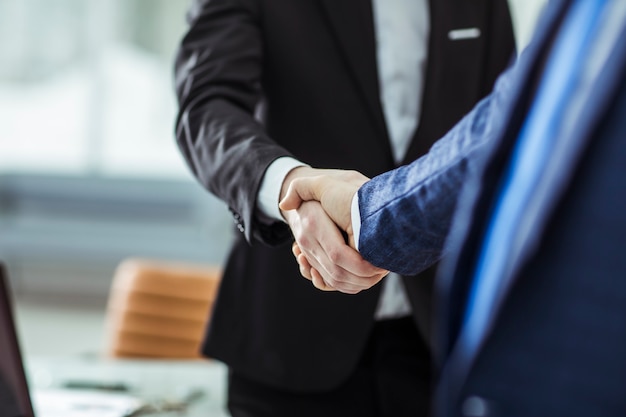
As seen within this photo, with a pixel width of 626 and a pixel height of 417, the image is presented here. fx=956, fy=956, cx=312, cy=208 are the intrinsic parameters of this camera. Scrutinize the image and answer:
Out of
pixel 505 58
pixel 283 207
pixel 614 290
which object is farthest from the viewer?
pixel 505 58

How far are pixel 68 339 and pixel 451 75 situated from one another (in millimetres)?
4126

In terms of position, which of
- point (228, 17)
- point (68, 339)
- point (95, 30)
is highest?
point (228, 17)

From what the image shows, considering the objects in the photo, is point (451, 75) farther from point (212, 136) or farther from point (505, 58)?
point (212, 136)

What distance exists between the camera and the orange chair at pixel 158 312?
99.8 inches

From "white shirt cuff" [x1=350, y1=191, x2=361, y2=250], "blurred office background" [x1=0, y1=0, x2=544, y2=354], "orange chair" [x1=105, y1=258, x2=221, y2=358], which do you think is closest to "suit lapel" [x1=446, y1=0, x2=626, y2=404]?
"white shirt cuff" [x1=350, y1=191, x2=361, y2=250]

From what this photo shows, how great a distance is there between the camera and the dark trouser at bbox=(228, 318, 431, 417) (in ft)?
5.24

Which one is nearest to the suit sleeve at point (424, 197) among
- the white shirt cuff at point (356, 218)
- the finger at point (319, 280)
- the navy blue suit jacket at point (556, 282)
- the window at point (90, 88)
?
the white shirt cuff at point (356, 218)

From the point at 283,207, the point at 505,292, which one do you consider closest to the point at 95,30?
the point at 283,207

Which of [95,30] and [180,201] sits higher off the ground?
[95,30]

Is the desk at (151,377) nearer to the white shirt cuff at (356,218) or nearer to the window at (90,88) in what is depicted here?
the white shirt cuff at (356,218)

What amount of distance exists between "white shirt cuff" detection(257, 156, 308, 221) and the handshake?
0.04 ft

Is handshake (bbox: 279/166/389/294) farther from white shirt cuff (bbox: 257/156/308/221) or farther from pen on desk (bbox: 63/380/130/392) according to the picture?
pen on desk (bbox: 63/380/130/392)

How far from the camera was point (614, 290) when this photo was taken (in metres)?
0.54

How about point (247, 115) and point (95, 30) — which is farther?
point (95, 30)
